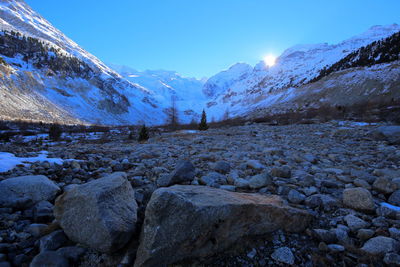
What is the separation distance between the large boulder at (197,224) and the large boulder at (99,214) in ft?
0.91

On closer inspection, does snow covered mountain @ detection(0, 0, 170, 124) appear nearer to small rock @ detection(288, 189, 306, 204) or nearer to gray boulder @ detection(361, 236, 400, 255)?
small rock @ detection(288, 189, 306, 204)

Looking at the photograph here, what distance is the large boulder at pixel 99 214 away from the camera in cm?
176

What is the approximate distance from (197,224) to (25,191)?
266 centimetres

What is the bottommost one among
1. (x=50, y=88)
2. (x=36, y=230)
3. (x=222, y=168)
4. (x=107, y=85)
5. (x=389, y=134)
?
(x=36, y=230)

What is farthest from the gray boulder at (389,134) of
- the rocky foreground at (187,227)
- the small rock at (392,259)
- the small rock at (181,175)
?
the small rock at (181,175)

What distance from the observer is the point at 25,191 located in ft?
8.78

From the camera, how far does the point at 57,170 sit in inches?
151

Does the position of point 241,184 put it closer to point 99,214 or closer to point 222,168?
point 222,168

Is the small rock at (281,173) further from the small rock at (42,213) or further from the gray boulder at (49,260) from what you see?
the small rock at (42,213)

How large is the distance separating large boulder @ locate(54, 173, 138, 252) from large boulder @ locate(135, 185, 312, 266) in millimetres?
277

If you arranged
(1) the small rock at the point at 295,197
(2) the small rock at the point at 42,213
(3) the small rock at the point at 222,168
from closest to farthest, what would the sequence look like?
(2) the small rock at the point at 42,213 < (1) the small rock at the point at 295,197 < (3) the small rock at the point at 222,168

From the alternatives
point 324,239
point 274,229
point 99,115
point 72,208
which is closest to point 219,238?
point 274,229

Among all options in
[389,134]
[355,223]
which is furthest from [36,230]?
[389,134]

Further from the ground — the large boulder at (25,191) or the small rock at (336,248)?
the large boulder at (25,191)
